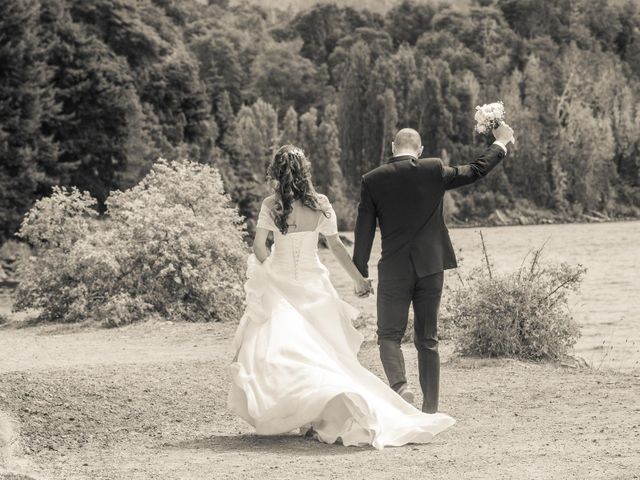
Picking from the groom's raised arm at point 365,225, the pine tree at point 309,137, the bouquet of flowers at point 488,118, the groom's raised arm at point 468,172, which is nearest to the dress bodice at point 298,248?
the groom's raised arm at point 365,225

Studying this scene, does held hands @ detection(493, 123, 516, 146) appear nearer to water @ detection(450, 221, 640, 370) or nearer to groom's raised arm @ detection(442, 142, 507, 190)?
groom's raised arm @ detection(442, 142, 507, 190)

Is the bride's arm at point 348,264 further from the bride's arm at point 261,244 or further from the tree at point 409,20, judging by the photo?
the tree at point 409,20

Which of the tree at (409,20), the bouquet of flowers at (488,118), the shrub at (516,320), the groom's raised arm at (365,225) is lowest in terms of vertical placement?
the shrub at (516,320)

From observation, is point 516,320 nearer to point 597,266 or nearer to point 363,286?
point 363,286

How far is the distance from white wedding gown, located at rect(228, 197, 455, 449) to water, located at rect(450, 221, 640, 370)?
17.7ft

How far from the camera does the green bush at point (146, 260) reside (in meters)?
17.5

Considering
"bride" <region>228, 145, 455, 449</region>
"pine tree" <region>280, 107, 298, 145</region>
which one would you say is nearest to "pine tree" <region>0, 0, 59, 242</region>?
"bride" <region>228, 145, 455, 449</region>

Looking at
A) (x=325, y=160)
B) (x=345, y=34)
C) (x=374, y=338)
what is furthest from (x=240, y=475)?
(x=345, y=34)

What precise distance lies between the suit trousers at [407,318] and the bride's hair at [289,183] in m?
0.77

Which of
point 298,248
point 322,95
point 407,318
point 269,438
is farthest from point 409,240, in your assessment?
point 322,95

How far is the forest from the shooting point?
1642 inches

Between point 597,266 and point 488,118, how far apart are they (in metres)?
39.4

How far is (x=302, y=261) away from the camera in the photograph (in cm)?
848

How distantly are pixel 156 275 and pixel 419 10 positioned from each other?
136248 millimetres
